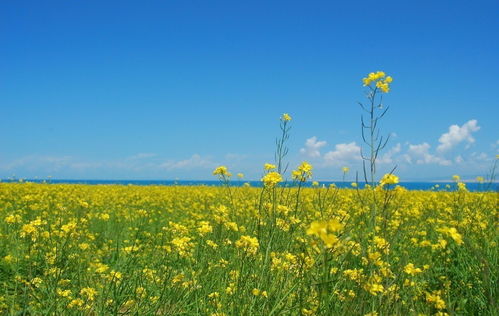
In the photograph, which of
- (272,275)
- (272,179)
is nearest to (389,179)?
(272,179)

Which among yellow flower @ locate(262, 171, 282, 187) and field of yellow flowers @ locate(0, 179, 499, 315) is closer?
field of yellow flowers @ locate(0, 179, 499, 315)

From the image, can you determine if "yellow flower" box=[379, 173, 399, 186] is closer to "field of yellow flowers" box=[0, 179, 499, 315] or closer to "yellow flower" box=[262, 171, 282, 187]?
"field of yellow flowers" box=[0, 179, 499, 315]

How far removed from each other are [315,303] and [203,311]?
31.1 inches

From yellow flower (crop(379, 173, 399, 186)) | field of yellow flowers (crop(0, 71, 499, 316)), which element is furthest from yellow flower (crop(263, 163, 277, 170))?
yellow flower (crop(379, 173, 399, 186))

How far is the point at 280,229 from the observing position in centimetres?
327

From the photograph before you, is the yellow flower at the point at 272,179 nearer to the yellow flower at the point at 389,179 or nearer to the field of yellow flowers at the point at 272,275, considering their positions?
the field of yellow flowers at the point at 272,275

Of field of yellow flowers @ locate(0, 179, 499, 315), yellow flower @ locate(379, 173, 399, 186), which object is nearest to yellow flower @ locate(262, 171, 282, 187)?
field of yellow flowers @ locate(0, 179, 499, 315)

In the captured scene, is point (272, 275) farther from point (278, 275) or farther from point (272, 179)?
point (272, 179)

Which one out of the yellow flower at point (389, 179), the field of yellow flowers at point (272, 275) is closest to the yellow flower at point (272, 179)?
the field of yellow flowers at point (272, 275)

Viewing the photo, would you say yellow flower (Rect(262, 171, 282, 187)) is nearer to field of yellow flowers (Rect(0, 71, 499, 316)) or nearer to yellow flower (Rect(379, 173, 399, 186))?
field of yellow flowers (Rect(0, 71, 499, 316))

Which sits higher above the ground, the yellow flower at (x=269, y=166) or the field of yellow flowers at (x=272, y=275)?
the yellow flower at (x=269, y=166)

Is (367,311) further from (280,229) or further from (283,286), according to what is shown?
(280,229)

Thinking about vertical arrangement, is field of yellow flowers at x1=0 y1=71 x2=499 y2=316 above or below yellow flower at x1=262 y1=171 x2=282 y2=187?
below

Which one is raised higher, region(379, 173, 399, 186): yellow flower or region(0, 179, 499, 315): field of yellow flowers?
region(379, 173, 399, 186): yellow flower
